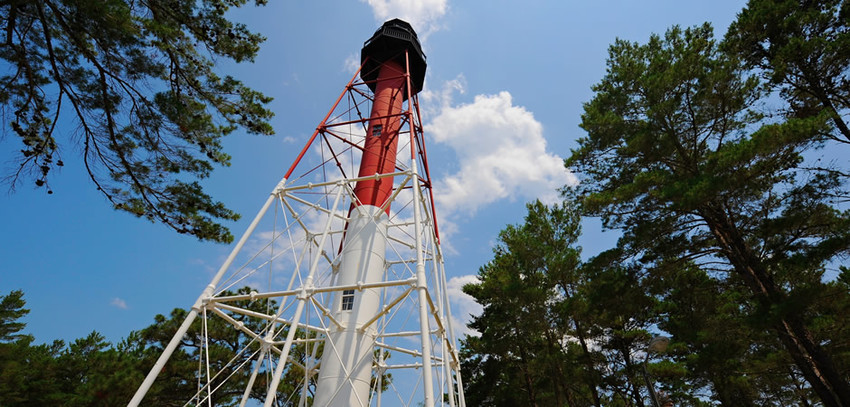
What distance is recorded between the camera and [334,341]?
7965mm

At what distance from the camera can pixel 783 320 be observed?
7977mm

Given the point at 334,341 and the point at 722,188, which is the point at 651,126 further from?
the point at 334,341

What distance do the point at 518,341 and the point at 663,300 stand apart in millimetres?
5730

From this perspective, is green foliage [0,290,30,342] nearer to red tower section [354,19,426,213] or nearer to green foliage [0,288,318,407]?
green foliage [0,288,318,407]

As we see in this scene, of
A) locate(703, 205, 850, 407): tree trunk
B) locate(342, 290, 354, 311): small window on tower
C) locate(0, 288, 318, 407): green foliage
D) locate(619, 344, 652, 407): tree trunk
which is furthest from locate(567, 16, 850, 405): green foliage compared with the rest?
locate(0, 288, 318, 407): green foliage

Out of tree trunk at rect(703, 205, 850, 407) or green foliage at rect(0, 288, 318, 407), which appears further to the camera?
green foliage at rect(0, 288, 318, 407)

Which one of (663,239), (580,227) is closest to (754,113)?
(663,239)

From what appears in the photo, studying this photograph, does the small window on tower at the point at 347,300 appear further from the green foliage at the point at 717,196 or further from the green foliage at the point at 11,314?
the green foliage at the point at 11,314

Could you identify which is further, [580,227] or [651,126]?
[580,227]

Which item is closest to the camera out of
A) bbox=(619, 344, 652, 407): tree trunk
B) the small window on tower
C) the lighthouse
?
the lighthouse

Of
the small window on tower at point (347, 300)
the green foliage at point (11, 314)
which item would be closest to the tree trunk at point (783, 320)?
the small window on tower at point (347, 300)

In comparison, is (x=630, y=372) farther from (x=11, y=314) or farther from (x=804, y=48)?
(x=11, y=314)

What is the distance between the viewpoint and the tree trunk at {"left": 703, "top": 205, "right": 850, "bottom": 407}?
7.65 metres

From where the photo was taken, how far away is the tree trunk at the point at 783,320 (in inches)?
301
